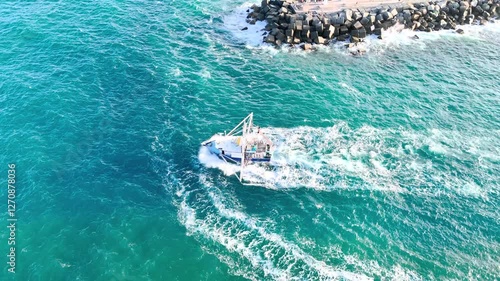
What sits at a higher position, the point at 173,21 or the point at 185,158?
the point at 173,21

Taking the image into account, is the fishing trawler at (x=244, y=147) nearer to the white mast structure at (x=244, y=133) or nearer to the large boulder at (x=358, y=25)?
the white mast structure at (x=244, y=133)

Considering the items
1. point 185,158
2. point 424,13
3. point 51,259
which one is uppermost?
point 424,13

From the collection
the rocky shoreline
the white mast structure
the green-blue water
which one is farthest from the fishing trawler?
the rocky shoreline

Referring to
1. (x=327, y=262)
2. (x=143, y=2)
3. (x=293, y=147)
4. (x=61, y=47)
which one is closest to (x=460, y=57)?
(x=293, y=147)

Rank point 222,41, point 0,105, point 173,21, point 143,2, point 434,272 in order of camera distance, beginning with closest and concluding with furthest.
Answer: point 434,272
point 0,105
point 222,41
point 173,21
point 143,2

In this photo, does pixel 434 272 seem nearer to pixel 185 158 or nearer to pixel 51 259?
pixel 185 158

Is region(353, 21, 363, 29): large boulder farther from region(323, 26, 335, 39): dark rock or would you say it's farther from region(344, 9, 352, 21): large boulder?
region(323, 26, 335, 39): dark rock

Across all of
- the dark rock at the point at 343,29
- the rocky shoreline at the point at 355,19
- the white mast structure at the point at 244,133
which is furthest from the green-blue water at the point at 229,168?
the dark rock at the point at 343,29
